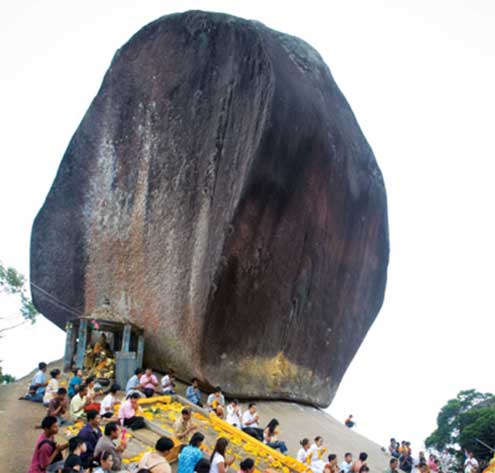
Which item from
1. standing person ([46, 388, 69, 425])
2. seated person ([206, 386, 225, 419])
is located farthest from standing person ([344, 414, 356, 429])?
standing person ([46, 388, 69, 425])

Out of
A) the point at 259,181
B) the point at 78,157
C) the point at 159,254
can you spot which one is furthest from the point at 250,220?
the point at 78,157

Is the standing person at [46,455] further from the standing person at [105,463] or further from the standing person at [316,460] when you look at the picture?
the standing person at [316,460]

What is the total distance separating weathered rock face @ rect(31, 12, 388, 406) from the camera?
43.7 feet

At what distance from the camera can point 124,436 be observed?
7.60 meters

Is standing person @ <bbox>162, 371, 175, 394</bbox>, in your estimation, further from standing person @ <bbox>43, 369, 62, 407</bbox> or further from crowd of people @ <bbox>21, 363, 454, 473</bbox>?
standing person @ <bbox>43, 369, 62, 407</bbox>

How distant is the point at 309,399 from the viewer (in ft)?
53.2

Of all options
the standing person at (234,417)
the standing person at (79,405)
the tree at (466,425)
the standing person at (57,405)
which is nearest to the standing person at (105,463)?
the standing person at (57,405)

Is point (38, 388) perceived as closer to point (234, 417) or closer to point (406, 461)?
point (234, 417)

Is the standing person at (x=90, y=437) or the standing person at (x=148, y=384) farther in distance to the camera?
the standing person at (x=148, y=384)

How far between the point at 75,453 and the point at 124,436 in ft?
5.20

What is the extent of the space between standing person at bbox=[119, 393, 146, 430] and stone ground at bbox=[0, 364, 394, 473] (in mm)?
1380

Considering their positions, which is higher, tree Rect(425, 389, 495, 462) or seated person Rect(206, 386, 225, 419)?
seated person Rect(206, 386, 225, 419)

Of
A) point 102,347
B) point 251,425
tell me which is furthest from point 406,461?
point 102,347

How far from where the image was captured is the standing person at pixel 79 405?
9.20m
